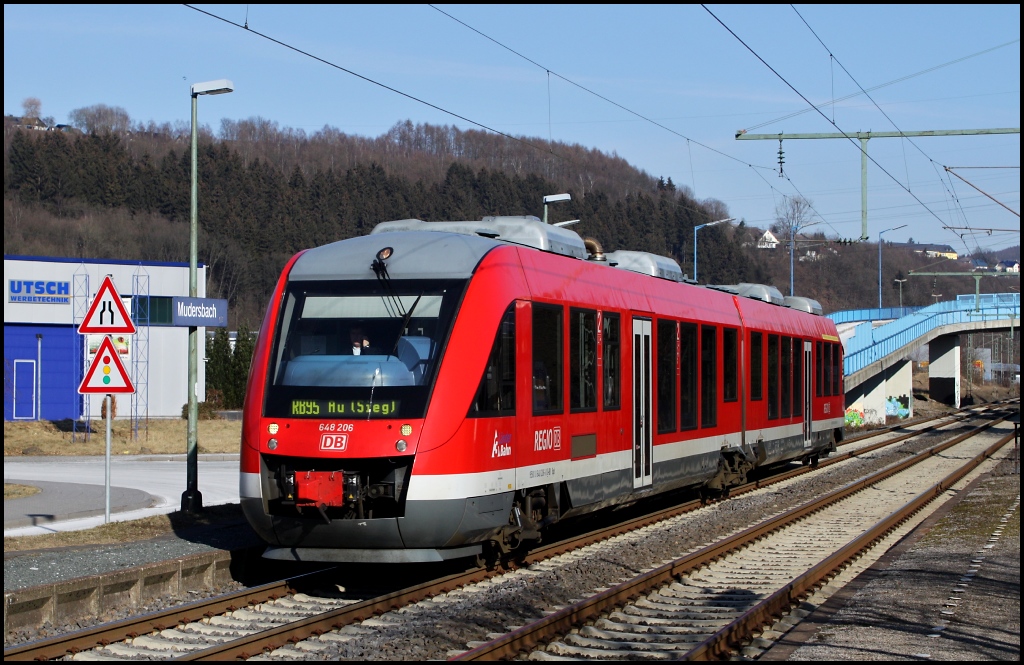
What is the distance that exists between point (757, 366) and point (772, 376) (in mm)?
1068

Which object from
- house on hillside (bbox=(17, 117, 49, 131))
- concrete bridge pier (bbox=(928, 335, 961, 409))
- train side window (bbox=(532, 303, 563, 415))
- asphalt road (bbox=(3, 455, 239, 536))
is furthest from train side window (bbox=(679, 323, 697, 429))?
house on hillside (bbox=(17, 117, 49, 131))

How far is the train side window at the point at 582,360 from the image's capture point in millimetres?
11930

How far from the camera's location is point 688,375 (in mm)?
15781

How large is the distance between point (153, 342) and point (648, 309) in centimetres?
3861

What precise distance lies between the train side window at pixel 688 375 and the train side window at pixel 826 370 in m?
9.42

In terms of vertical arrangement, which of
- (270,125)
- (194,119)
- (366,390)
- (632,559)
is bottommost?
(632,559)

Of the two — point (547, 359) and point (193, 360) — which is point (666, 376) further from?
point (193, 360)

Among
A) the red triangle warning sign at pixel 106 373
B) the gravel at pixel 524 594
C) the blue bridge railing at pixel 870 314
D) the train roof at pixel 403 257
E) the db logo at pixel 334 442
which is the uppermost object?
the blue bridge railing at pixel 870 314

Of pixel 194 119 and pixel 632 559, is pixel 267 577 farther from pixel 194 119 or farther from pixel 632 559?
pixel 194 119

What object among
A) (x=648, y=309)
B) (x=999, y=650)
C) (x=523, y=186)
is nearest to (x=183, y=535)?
(x=648, y=309)

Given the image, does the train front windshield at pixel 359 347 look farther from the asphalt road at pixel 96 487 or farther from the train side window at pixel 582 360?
the asphalt road at pixel 96 487

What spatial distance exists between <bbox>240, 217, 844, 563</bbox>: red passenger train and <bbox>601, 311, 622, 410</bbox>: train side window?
25 millimetres

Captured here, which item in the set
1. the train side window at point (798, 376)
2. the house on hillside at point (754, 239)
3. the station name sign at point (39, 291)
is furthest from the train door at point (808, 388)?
the house on hillside at point (754, 239)

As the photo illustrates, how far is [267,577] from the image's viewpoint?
11273 millimetres
